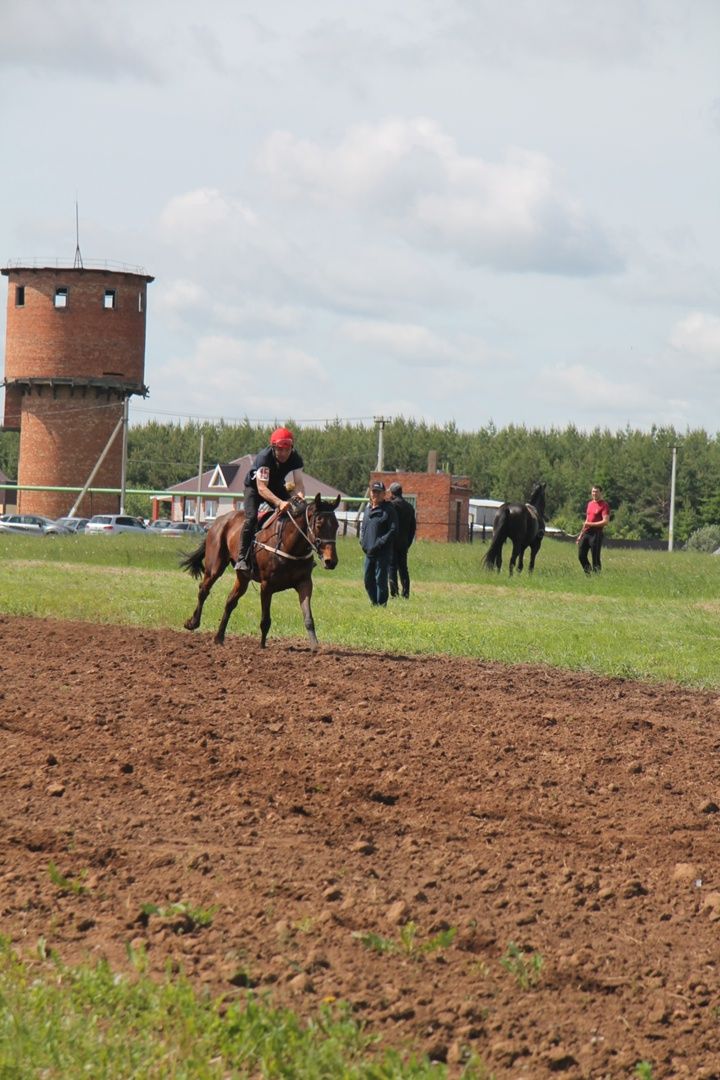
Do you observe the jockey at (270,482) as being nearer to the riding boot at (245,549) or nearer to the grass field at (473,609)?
the riding boot at (245,549)

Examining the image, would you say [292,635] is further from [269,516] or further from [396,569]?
[396,569]

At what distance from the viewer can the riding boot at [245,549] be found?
1581 centimetres

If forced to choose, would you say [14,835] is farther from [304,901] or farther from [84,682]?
[84,682]

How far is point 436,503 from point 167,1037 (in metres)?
63.5

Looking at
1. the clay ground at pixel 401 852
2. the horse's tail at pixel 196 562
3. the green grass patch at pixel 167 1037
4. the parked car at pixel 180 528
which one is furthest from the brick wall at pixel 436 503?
the green grass patch at pixel 167 1037

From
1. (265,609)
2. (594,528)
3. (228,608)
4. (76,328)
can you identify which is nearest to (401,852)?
(265,609)

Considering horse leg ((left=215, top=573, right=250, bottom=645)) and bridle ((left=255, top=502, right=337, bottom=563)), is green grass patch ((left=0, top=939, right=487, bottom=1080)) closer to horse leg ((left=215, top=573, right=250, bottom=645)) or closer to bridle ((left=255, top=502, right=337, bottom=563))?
bridle ((left=255, top=502, right=337, bottom=563))

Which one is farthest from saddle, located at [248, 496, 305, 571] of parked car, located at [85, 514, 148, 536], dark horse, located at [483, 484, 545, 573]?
parked car, located at [85, 514, 148, 536]

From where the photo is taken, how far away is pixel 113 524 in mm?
67062

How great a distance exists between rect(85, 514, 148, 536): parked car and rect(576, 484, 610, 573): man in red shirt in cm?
3790

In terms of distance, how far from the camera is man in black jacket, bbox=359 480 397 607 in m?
21.1

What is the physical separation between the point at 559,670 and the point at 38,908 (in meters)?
9.58

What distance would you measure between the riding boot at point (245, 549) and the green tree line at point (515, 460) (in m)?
98.0

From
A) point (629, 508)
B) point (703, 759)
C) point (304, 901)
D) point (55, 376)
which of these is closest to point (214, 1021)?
point (304, 901)
